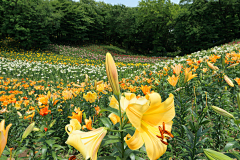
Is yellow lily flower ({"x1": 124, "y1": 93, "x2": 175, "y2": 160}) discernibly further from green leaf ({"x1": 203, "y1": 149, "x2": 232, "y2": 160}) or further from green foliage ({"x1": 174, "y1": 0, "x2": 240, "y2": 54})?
green foliage ({"x1": 174, "y1": 0, "x2": 240, "y2": 54})

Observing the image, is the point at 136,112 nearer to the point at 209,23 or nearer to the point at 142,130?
the point at 142,130

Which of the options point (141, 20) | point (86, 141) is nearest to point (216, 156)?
point (86, 141)

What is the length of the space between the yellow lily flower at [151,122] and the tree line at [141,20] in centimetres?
1621

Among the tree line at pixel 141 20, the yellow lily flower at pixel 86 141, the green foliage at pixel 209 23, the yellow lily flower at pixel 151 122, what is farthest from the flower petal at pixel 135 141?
the green foliage at pixel 209 23

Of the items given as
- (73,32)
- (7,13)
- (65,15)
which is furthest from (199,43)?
(7,13)

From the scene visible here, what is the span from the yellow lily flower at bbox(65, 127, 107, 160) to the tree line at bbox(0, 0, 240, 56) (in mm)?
16120

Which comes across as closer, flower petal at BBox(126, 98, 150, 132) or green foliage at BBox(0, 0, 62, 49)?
flower petal at BBox(126, 98, 150, 132)

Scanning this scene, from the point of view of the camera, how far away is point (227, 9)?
18.2 metres

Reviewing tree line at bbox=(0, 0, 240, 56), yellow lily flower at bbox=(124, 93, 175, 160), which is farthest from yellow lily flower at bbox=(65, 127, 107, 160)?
tree line at bbox=(0, 0, 240, 56)

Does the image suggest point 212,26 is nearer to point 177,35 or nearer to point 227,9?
point 227,9

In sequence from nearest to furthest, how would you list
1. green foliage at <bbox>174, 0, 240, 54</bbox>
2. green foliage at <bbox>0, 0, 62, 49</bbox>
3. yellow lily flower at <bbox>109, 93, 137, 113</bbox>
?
yellow lily flower at <bbox>109, 93, 137, 113</bbox> < green foliage at <bbox>0, 0, 62, 49</bbox> < green foliage at <bbox>174, 0, 240, 54</bbox>

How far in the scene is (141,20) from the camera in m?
22.5

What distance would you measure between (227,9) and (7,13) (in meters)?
26.1

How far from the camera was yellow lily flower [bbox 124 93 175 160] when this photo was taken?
0.46 metres
